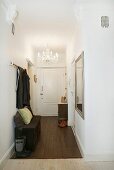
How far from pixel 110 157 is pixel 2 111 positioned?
76.3 inches

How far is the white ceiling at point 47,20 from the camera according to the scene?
132 inches

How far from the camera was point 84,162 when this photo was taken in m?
3.20

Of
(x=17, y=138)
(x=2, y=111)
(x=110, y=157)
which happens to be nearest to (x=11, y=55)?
(x=2, y=111)

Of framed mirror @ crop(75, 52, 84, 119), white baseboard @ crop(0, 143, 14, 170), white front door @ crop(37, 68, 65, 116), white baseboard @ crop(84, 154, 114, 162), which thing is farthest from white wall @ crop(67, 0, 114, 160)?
white front door @ crop(37, 68, 65, 116)

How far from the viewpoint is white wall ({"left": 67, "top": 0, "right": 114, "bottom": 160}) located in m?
3.26

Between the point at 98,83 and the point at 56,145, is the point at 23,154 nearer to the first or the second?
the point at 56,145

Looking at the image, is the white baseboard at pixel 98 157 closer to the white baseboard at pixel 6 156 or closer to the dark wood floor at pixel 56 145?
the dark wood floor at pixel 56 145

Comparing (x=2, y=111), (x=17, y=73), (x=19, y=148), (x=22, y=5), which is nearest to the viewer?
(x=2, y=111)

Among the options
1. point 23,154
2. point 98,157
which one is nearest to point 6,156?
point 23,154

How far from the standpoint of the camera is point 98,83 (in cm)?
327

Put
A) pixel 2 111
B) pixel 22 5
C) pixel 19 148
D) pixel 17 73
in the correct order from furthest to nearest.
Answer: pixel 17 73, pixel 19 148, pixel 22 5, pixel 2 111

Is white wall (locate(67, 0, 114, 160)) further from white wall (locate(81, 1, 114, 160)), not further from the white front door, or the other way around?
the white front door

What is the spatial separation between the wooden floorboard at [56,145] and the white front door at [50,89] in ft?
7.32

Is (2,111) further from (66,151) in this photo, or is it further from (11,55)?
(66,151)
